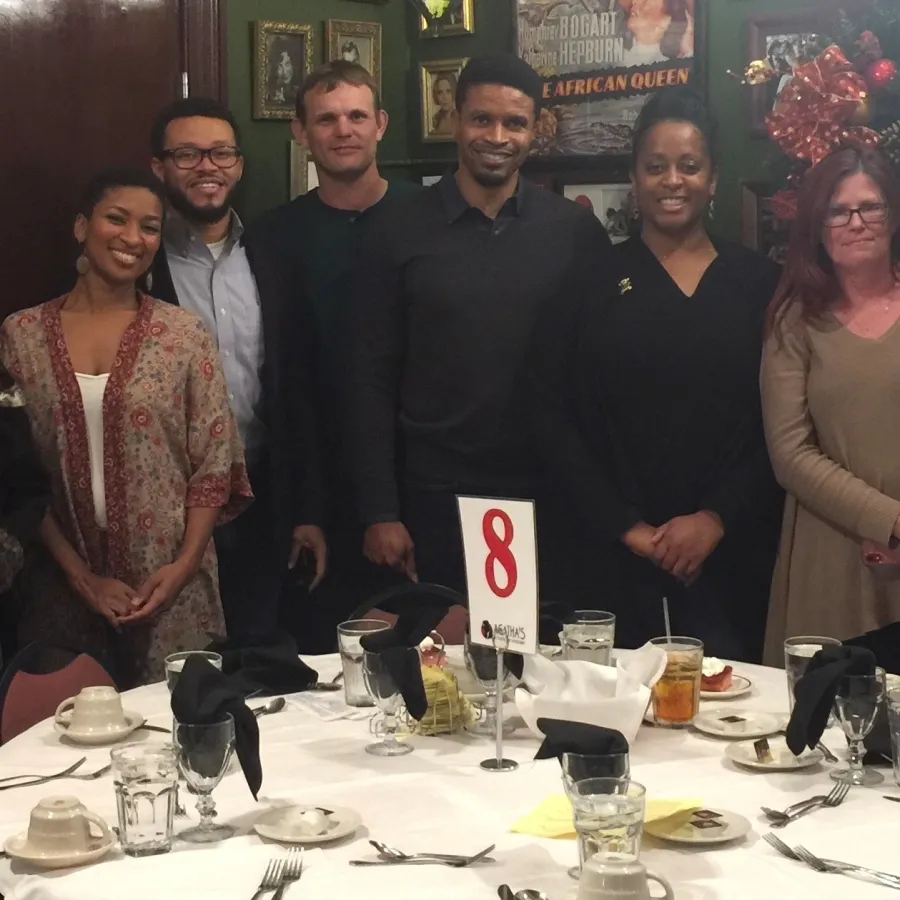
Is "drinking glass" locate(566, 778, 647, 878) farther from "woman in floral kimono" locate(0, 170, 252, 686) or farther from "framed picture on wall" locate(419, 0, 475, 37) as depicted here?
"framed picture on wall" locate(419, 0, 475, 37)

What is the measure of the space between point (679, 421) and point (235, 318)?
44.3 inches

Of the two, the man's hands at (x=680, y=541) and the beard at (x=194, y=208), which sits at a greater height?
the beard at (x=194, y=208)

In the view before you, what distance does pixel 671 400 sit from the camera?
10.1 feet

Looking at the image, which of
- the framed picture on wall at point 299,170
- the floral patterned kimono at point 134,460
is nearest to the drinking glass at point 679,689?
the floral patterned kimono at point 134,460

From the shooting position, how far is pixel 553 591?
3396mm

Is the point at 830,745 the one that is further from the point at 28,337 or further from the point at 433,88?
the point at 433,88

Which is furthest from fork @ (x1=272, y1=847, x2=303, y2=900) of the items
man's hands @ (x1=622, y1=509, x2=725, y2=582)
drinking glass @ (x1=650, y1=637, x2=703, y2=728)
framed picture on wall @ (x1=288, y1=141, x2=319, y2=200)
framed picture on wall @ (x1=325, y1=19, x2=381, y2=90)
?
framed picture on wall @ (x1=325, y1=19, x2=381, y2=90)

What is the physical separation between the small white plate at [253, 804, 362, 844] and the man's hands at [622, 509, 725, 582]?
1.55m

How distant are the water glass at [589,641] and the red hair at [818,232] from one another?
1.10 metres

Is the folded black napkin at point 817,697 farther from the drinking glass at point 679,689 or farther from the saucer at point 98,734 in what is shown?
the saucer at point 98,734

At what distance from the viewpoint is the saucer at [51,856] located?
1479 mm

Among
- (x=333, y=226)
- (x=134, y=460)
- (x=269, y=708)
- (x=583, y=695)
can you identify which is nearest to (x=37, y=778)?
(x=269, y=708)

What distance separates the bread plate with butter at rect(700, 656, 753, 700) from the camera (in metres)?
2.15

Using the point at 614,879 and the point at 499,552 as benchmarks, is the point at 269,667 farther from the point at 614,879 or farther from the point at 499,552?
the point at 614,879
